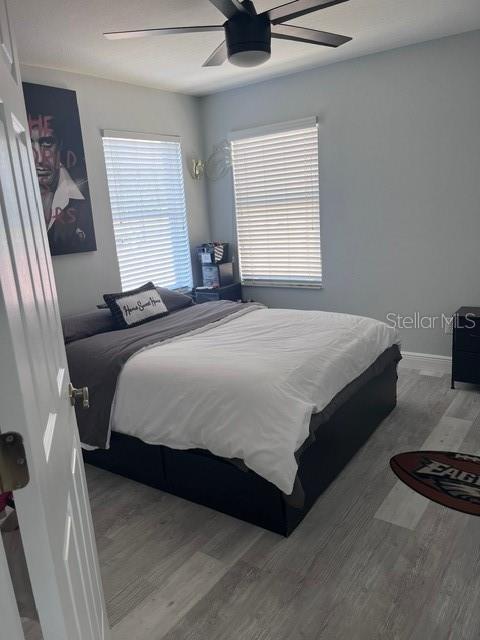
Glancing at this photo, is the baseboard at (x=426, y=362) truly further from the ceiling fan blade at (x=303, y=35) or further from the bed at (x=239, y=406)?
the ceiling fan blade at (x=303, y=35)

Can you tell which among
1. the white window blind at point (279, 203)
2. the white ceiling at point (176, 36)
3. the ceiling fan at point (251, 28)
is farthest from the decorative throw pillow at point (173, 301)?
the ceiling fan at point (251, 28)

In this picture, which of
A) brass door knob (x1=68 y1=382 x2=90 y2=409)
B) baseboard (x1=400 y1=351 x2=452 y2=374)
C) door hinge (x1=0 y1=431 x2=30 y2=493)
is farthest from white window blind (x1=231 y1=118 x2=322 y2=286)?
door hinge (x1=0 y1=431 x2=30 y2=493)

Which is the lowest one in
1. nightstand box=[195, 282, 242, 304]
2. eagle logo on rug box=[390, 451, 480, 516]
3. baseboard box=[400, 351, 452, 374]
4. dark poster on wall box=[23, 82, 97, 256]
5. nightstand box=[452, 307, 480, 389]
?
eagle logo on rug box=[390, 451, 480, 516]

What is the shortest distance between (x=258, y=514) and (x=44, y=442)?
1.65 m

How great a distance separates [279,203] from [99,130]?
1.81 metres

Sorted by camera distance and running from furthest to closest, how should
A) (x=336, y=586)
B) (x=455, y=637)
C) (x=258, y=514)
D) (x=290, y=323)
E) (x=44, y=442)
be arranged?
(x=290, y=323)
(x=258, y=514)
(x=336, y=586)
(x=455, y=637)
(x=44, y=442)

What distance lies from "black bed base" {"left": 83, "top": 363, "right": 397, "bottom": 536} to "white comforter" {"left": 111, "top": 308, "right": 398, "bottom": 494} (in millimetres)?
141

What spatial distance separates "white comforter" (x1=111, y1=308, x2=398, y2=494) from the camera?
7.00ft

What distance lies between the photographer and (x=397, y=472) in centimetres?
269

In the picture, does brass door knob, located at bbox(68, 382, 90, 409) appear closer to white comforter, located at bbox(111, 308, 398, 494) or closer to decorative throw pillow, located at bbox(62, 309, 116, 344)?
white comforter, located at bbox(111, 308, 398, 494)

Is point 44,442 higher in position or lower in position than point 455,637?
higher

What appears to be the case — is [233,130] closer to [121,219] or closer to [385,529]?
[121,219]

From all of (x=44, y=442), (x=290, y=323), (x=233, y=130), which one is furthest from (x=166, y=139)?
(x=44, y=442)

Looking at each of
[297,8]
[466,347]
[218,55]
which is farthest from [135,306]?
[466,347]
